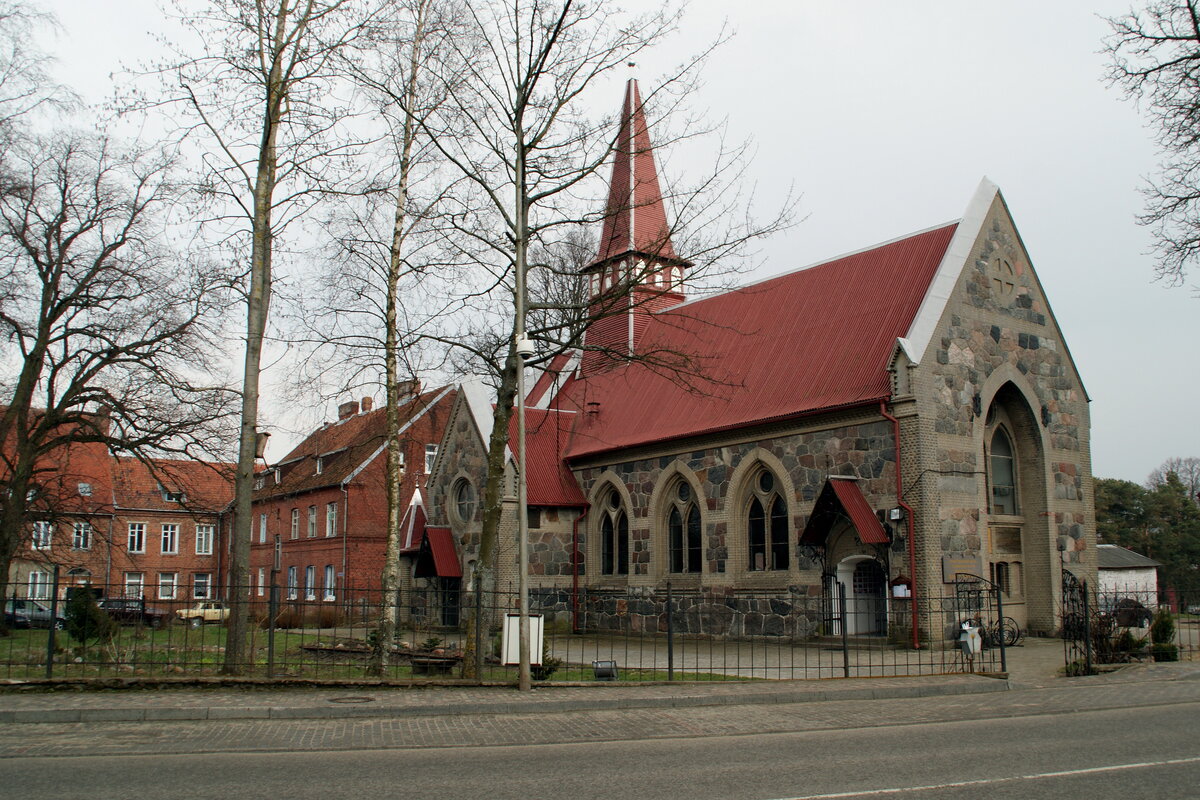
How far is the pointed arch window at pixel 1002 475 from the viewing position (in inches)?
921

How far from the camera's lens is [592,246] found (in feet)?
133

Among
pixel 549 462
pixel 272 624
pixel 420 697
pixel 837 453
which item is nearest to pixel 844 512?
pixel 837 453

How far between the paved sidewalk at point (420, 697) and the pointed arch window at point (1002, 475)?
24.8 ft

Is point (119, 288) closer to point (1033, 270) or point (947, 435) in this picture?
point (947, 435)

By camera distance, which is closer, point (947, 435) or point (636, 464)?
point (947, 435)

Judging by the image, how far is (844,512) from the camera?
A: 20.8m

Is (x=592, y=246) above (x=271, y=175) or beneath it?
above

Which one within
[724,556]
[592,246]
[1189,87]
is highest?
[592,246]

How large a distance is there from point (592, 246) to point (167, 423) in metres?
20.2

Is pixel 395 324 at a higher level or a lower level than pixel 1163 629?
higher

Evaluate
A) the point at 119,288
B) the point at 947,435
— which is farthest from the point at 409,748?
the point at 119,288

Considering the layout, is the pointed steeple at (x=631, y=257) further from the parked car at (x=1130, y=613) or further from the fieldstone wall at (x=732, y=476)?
the parked car at (x=1130, y=613)

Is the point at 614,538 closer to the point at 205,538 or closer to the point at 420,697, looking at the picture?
the point at 420,697

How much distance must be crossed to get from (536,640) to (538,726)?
421 cm
